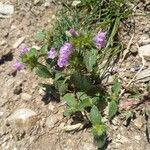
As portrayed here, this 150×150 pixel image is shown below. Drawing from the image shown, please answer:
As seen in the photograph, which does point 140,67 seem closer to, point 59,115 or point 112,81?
point 112,81

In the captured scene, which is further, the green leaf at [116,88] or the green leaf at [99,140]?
the green leaf at [116,88]

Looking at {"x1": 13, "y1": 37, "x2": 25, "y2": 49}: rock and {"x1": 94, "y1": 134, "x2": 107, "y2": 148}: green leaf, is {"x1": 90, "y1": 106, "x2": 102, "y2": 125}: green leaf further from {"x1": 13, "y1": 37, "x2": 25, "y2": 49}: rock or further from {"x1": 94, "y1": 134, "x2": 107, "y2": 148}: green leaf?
{"x1": 13, "y1": 37, "x2": 25, "y2": 49}: rock

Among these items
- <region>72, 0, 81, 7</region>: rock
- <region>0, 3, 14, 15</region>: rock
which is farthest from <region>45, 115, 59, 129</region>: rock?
<region>0, 3, 14, 15</region>: rock

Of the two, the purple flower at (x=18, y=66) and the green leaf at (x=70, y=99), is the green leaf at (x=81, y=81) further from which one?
the purple flower at (x=18, y=66)

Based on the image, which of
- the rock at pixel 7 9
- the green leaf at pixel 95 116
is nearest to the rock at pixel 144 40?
the green leaf at pixel 95 116

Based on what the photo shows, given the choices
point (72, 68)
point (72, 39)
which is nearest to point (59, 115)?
point (72, 68)

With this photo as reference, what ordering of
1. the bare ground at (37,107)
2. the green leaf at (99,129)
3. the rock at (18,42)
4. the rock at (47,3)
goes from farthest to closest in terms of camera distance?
1. the rock at (47,3)
2. the rock at (18,42)
3. the bare ground at (37,107)
4. the green leaf at (99,129)
